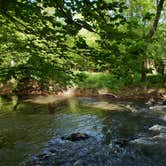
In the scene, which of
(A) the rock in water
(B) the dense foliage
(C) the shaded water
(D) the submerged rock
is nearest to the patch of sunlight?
(C) the shaded water

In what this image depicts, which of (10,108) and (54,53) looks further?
(10,108)

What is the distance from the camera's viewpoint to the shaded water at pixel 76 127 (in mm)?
9328

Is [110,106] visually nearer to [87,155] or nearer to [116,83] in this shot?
[116,83]

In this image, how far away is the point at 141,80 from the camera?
22.5m

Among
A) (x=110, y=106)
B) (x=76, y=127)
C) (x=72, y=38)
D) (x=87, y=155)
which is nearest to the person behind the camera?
(x=72, y=38)

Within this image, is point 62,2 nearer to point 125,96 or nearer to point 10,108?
point 10,108

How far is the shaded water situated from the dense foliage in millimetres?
4297

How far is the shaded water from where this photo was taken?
9.33 m

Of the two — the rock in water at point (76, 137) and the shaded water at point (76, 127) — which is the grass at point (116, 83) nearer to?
the shaded water at point (76, 127)

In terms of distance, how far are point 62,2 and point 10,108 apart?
14997mm

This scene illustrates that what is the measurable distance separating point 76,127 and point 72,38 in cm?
826

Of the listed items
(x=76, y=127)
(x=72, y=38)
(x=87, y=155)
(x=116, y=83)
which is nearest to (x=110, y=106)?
(x=76, y=127)

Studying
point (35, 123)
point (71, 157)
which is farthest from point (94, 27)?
point (35, 123)

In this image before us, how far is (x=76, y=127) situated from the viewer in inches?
491
